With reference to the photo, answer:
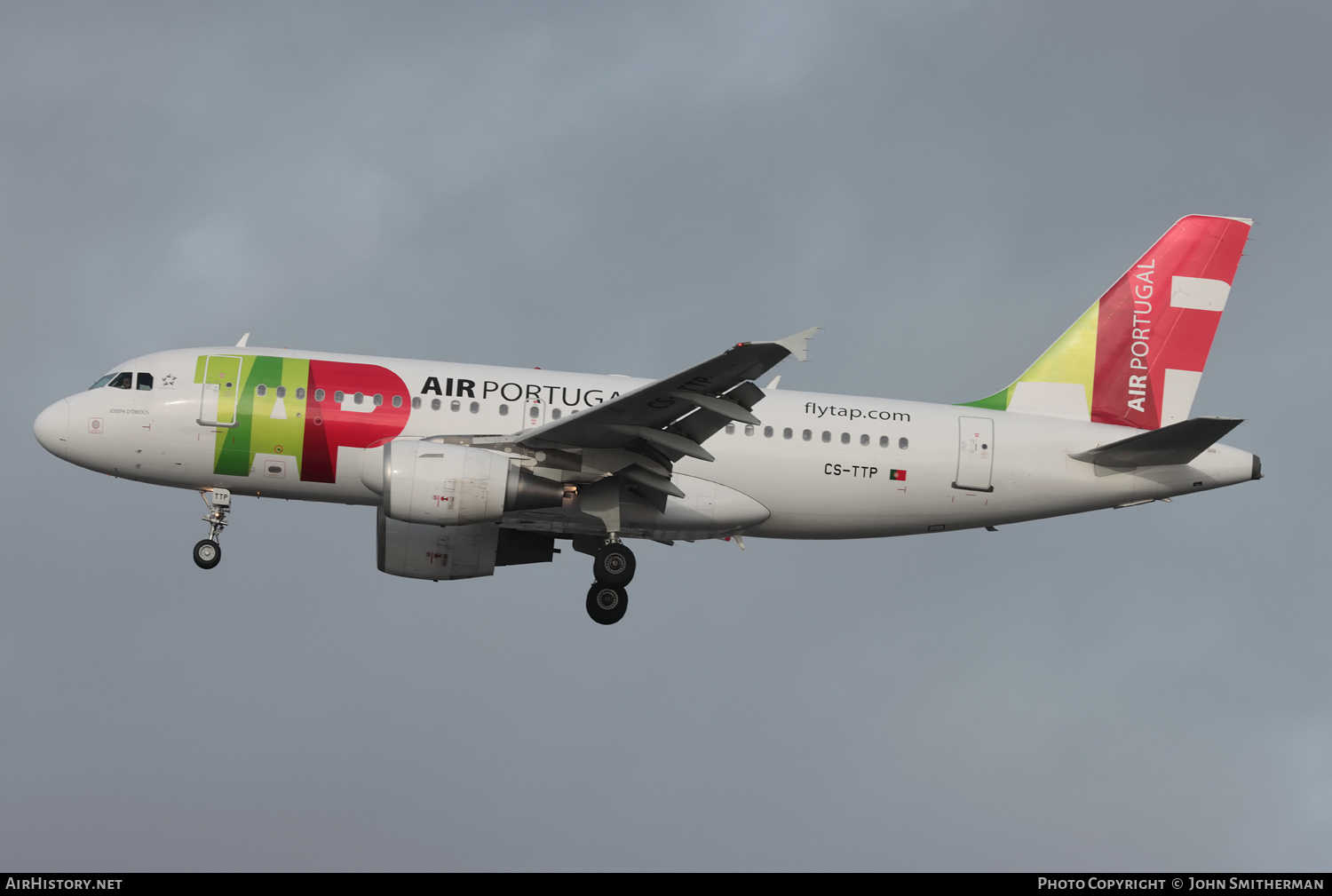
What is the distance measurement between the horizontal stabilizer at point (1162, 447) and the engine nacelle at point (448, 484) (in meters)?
11.9

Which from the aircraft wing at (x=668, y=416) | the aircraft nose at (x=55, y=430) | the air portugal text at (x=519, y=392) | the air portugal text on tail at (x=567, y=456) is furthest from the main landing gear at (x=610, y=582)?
the aircraft nose at (x=55, y=430)

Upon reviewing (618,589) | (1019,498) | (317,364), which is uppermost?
(317,364)

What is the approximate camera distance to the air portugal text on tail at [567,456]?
28.1m

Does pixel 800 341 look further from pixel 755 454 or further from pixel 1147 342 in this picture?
pixel 1147 342

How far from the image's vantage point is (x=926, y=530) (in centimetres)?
3128

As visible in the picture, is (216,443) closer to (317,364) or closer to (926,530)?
(317,364)

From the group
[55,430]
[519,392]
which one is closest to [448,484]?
[519,392]

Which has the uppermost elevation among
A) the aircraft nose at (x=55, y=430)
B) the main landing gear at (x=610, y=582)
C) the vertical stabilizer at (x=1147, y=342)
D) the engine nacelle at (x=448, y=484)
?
the vertical stabilizer at (x=1147, y=342)

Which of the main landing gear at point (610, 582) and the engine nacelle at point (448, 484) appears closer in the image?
the engine nacelle at point (448, 484)

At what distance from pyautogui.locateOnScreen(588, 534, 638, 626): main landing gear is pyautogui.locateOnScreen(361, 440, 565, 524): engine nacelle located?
278cm

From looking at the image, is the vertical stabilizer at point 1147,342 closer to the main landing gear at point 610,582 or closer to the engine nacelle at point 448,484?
the main landing gear at point 610,582

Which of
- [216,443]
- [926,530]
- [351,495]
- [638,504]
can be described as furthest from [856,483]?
[216,443]

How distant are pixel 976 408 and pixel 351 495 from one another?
43.6 ft

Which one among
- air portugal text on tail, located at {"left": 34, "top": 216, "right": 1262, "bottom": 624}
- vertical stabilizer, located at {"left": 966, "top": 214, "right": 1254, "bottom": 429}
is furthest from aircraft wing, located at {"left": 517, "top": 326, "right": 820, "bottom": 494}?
vertical stabilizer, located at {"left": 966, "top": 214, "right": 1254, "bottom": 429}
